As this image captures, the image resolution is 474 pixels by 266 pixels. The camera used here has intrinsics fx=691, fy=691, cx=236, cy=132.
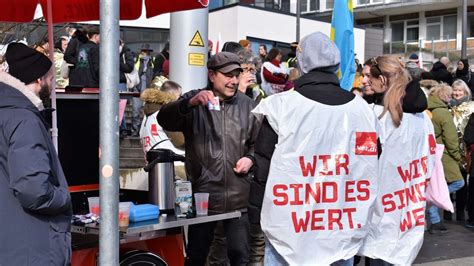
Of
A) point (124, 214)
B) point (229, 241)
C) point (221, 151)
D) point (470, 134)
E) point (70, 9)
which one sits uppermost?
point (70, 9)

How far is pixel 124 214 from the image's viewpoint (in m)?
4.35

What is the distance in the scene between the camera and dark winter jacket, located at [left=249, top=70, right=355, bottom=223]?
12.5 feet

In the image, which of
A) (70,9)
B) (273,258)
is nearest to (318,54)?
(273,258)

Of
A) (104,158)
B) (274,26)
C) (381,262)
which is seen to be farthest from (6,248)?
(274,26)

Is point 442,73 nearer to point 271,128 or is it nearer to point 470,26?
point 271,128

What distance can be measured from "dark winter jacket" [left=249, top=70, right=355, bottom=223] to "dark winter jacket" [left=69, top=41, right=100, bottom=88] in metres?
7.44

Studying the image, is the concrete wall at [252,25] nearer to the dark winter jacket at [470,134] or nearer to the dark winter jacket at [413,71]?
the dark winter jacket at [470,134]

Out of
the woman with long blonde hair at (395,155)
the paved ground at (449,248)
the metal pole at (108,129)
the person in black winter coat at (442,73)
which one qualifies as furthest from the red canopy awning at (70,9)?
the person in black winter coat at (442,73)

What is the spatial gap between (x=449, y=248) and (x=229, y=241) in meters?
4.19

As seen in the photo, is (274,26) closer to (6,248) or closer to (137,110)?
(137,110)

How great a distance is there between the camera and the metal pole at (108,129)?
289 centimetres

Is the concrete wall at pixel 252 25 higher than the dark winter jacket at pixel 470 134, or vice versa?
the concrete wall at pixel 252 25

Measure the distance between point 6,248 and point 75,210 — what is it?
6.23ft

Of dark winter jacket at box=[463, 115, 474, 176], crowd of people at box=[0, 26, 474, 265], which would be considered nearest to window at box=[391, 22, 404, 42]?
dark winter jacket at box=[463, 115, 474, 176]
